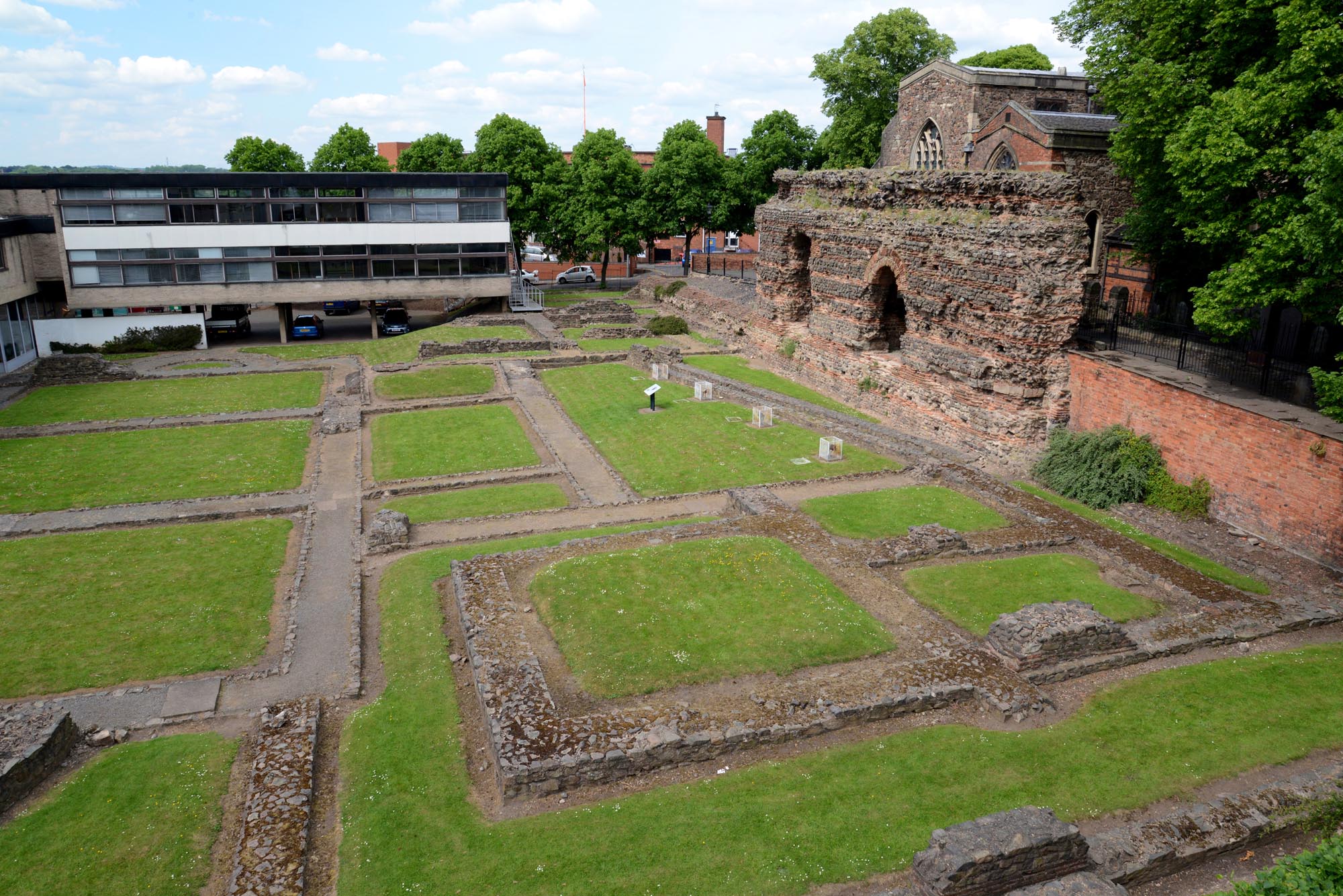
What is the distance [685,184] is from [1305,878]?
54932 mm

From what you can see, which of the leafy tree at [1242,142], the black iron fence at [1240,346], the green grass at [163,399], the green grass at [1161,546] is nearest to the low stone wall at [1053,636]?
the green grass at [1161,546]

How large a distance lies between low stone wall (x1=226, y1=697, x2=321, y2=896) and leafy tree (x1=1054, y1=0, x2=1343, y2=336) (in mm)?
18817

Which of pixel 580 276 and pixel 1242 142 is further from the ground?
pixel 1242 142

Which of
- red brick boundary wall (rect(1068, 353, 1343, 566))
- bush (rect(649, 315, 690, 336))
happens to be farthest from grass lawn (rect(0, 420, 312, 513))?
red brick boundary wall (rect(1068, 353, 1343, 566))

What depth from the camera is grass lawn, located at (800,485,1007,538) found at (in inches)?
803

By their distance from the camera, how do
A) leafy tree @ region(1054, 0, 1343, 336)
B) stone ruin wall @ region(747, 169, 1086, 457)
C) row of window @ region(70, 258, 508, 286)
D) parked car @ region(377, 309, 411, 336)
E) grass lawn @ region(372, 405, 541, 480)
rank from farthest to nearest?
parked car @ region(377, 309, 411, 336), row of window @ region(70, 258, 508, 286), grass lawn @ region(372, 405, 541, 480), stone ruin wall @ region(747, 169, 1086, 457), leafy tree @ region(1054, 0, 1343, 336)

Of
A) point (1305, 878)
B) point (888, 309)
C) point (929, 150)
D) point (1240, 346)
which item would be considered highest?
point (929, 150)

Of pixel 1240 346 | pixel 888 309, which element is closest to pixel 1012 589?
pixel 1240 346

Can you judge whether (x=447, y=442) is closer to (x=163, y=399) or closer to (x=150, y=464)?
(x=150, y=464)

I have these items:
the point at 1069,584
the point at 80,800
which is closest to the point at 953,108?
the point at 1069,584

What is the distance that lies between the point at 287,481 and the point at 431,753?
1420 centimetres

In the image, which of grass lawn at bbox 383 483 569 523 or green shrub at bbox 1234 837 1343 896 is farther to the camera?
grass lawn at bbox 383 483 569 523

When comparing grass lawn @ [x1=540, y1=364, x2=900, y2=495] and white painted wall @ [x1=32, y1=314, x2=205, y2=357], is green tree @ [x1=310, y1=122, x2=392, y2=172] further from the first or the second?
grass lawn @ [x1=540, y1=364, x2=900, y2=495]

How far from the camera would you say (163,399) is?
1313 inches
